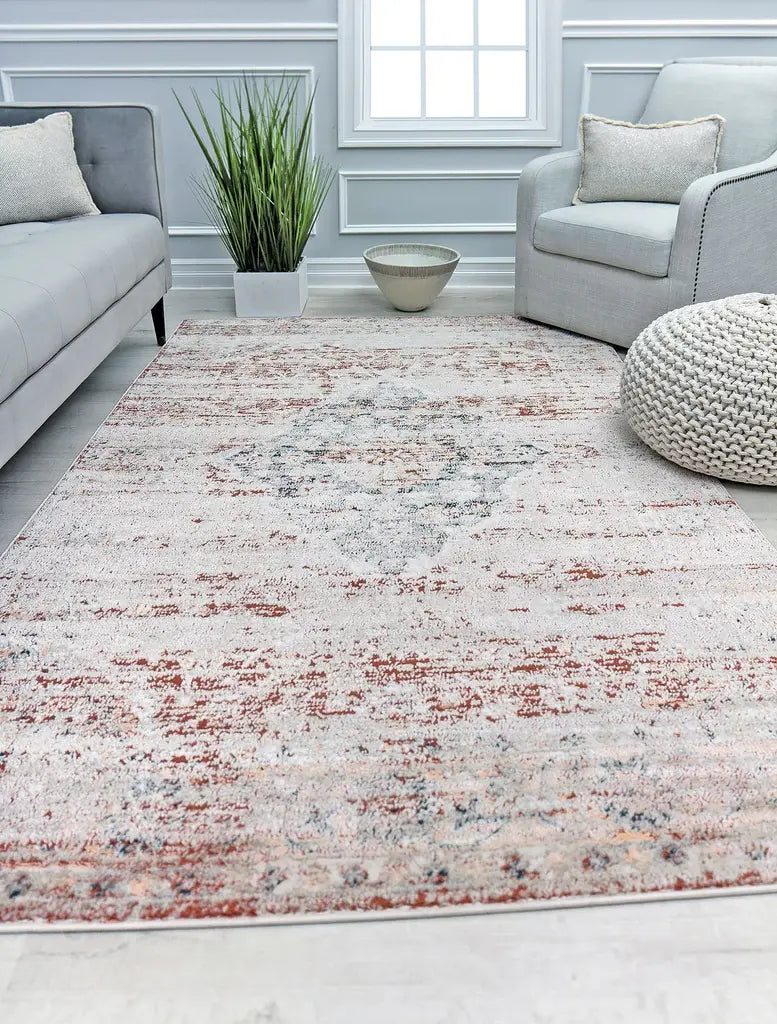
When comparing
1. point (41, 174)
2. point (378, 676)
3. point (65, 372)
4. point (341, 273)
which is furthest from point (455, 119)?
point (378, 676)

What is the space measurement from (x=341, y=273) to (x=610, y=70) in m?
1.35

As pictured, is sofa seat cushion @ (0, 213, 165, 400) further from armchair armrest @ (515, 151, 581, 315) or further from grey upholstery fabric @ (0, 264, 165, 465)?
armchair armrest @ (515, 151, 581, 315)

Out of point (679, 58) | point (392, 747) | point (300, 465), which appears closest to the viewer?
point (392, 747)

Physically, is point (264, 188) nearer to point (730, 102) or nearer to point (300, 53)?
point (300, 53)

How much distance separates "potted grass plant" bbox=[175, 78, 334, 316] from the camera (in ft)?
10.5

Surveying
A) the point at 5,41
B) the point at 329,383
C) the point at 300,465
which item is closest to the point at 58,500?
the point at 300,465

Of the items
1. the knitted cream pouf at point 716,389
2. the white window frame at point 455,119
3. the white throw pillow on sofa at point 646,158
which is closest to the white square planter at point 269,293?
the white window frame at point 455,119

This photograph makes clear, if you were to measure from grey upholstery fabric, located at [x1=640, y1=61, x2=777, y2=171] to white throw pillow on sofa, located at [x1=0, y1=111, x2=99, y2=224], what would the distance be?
6.81 feet

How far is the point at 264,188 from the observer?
3244mm

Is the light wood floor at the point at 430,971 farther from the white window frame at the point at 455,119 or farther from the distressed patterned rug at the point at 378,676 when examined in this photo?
the white window frame at the point at 455,119

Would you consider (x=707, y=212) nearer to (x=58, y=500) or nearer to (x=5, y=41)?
(x=58, y=500)

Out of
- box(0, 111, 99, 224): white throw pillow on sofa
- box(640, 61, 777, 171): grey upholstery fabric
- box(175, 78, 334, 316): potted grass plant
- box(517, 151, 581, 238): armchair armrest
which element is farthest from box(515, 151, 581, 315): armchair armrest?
box(0, 111, 99, 224): white throw pillow on sofa

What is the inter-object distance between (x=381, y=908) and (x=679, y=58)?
357 cm

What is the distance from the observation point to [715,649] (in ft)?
4.60
